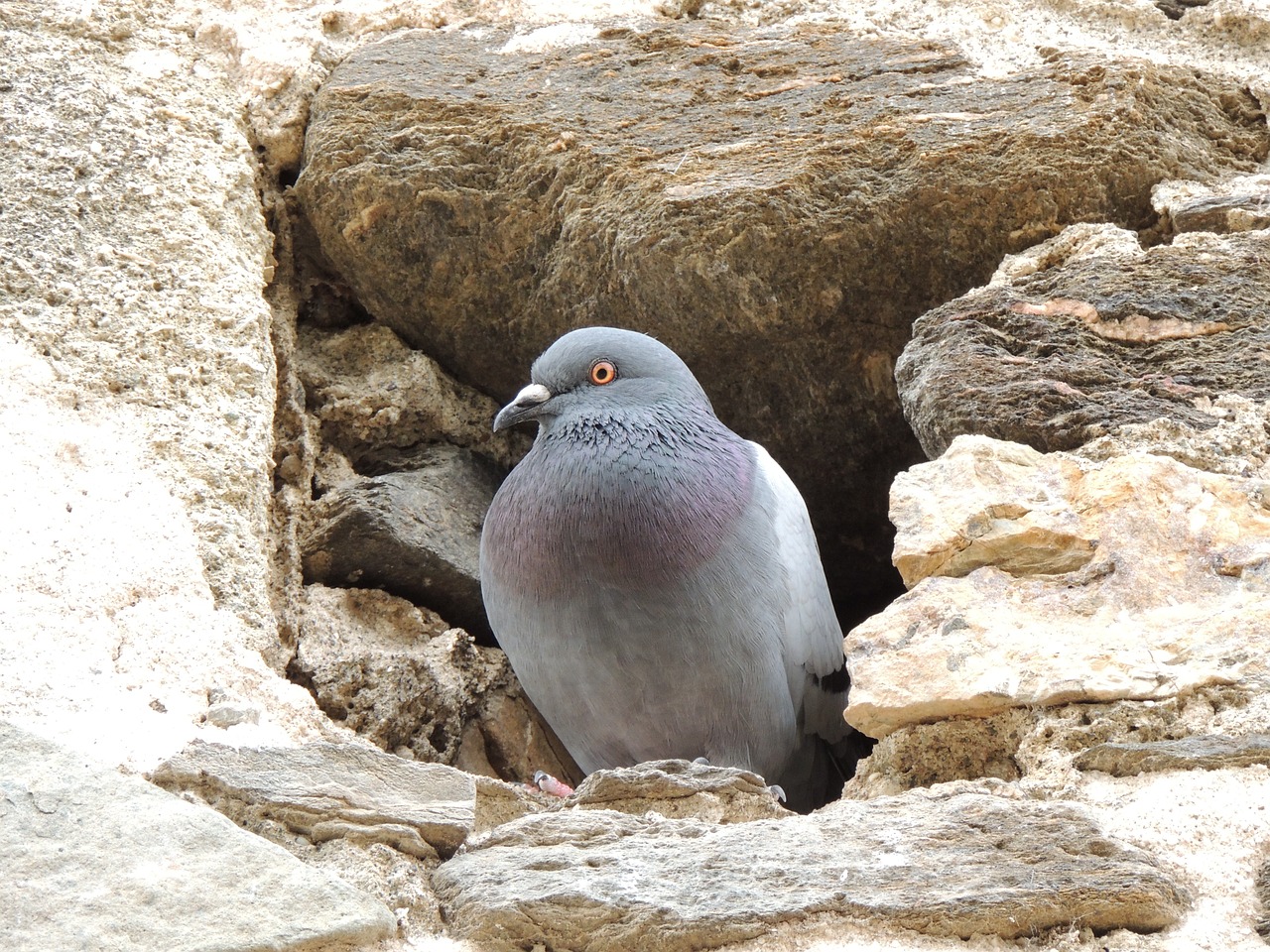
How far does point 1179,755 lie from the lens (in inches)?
80.1

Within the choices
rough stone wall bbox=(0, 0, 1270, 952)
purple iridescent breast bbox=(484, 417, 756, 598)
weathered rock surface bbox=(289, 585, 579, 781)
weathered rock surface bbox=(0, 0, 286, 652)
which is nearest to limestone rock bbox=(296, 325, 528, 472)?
rough stone wall bbox=(0, 0, 1270, 952)

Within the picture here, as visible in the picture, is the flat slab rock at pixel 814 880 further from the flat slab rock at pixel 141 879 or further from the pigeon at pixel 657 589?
the pigeon at pixel 657 589

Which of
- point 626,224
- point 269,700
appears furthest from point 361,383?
point 269,700

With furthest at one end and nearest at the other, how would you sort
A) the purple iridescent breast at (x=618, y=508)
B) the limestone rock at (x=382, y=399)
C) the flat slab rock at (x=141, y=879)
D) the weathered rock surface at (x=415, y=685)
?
the limestone rock at (x=382, y=399)
the weathered rock surface at (x=415, y=685)
the purple iridescent breast at (x=618, y=508)
the flat slab rock at (x=141, y=879)

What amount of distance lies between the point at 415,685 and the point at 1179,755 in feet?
6.17

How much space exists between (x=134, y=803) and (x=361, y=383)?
2.18m

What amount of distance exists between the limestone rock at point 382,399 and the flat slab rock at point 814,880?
2.04 metres

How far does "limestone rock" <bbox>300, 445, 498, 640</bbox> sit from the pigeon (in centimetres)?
30

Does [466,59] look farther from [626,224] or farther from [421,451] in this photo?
[421,451]

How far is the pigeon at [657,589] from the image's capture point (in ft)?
10.0

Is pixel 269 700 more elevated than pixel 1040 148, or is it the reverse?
pixel 1040 148

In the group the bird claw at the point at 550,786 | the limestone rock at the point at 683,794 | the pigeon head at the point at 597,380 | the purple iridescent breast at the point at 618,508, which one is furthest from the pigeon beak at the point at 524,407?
the limestone rock at the point at 683,794

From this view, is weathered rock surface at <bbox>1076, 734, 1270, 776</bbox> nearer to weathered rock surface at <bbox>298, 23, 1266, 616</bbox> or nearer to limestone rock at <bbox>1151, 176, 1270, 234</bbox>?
limestone rock at <bbox>1151, 176, 1270, 234</bbox>

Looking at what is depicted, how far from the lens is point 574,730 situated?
3281mm
